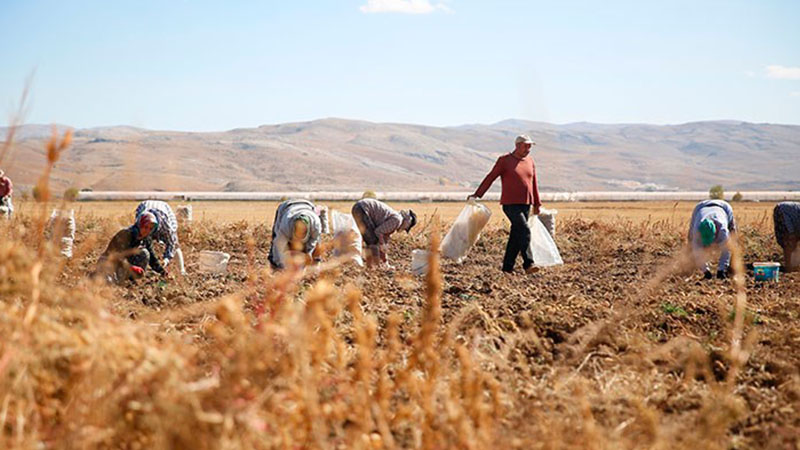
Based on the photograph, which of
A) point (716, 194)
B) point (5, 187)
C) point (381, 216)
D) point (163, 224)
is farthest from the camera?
point (716, 194)

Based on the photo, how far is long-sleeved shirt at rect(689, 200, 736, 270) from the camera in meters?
8.66

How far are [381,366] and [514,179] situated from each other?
20.9 feet

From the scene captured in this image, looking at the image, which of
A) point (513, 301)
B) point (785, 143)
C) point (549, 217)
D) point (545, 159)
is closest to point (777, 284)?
point (513, 301)

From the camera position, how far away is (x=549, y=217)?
12.3 meters

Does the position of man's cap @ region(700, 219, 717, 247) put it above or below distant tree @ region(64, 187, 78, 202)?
below

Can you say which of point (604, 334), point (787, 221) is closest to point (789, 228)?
point (787, 221)

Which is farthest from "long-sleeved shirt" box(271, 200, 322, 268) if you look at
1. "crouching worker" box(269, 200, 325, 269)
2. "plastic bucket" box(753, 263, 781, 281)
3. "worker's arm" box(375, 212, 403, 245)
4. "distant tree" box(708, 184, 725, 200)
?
"distant tree" box(708, 184, 725, 200)

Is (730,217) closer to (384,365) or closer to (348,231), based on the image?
(348,231)

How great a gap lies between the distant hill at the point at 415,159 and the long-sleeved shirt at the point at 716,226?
76404 mm

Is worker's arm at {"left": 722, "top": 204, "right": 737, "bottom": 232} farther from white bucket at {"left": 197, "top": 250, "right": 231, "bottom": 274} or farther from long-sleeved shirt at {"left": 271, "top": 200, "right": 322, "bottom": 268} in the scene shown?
white bucket at {"left": 197, "top": 250, "right": 231, "bottom": 274}

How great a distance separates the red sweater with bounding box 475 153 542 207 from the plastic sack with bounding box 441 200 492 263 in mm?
516

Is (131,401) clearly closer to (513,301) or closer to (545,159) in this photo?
(513,301)

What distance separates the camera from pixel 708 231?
A: 27.9ft

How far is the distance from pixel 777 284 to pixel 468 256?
4600mm
